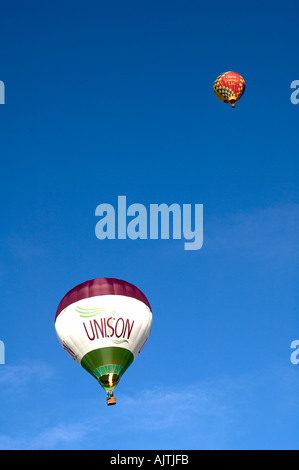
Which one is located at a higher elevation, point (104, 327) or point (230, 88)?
point (230, 88)

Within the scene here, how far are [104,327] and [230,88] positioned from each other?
17.0 metres

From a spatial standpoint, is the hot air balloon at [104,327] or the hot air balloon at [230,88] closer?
the hot air balloon at [104,327]

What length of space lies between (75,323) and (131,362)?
3016 mm

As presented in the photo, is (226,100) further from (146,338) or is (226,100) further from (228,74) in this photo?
(146,338)

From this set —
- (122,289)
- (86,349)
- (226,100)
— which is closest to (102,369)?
(86,349)

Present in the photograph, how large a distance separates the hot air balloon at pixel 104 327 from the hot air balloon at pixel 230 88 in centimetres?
1426

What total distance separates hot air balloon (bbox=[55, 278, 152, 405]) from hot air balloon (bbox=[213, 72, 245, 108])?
1426 cm

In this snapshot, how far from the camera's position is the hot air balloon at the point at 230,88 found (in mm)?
48062

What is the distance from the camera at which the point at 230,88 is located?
48.0m

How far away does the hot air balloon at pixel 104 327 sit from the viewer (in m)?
37.4

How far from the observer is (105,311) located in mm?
37719

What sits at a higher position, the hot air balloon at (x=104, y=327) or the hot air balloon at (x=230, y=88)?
the hot air balloon at (x=230, y=88)

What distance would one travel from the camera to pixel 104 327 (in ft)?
123

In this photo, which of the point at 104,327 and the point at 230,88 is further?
the point at 230,88
